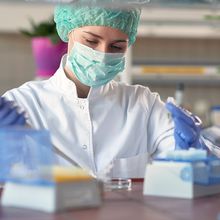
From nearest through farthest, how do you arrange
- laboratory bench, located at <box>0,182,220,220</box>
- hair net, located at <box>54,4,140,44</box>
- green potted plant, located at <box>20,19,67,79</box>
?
laboratory bench, located at <box>0,182,220,220</box>, hair net, located at <box>54,4,140,44</box>, green potted plant, located at <box>20,19,67,79</box>

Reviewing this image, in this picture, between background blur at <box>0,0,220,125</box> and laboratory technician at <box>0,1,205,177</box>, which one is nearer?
laboratory technician at <box>0,1,205,177</box>

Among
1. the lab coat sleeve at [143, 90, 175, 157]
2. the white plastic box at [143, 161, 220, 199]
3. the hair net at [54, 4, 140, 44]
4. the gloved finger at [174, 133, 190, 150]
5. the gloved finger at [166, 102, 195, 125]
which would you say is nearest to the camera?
the white plastic box at [143, 161, 220, 199]

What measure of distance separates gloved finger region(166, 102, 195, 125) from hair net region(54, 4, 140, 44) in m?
0.47

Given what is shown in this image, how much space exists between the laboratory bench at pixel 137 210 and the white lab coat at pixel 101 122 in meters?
0.61

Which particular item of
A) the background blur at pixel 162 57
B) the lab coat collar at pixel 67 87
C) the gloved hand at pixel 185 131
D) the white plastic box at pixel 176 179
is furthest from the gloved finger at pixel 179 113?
the background blur at pixel 162 57

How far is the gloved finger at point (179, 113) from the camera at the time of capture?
5.42 ft

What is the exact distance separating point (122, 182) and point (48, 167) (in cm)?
51

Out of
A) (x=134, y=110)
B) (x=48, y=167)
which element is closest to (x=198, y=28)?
(x=134, y=110)

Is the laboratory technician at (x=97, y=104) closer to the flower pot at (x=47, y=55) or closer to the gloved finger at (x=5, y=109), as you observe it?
the gloved finger at (x=5, y=109)

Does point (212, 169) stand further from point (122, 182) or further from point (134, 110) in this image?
point (134, 110)

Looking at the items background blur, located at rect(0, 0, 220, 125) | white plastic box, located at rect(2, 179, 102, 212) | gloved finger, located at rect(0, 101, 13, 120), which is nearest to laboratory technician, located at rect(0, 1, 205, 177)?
gloved finger, located at rect(0, 101, 13, 120)

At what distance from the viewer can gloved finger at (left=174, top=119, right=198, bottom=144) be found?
68.8 inches

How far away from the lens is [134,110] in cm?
223

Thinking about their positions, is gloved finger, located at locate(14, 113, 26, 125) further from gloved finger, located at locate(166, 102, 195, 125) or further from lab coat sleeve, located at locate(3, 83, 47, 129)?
lab coat sleeve, located at locate(3, 83, 47, 129)
